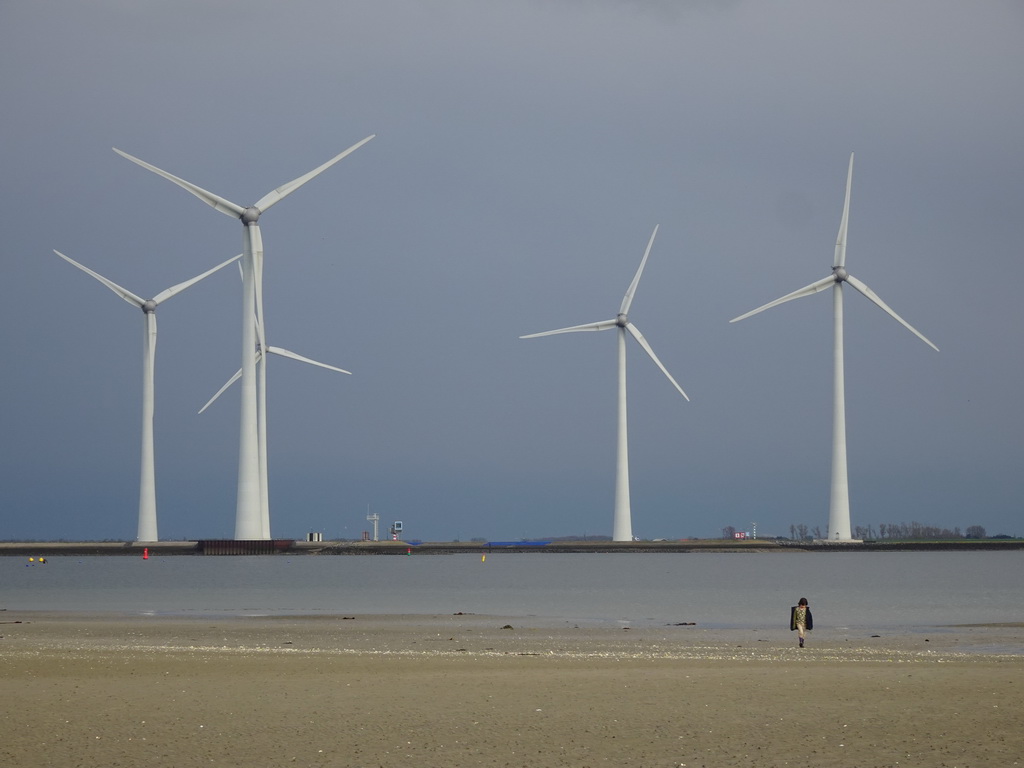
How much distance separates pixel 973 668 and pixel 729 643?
977cm

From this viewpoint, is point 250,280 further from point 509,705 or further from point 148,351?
point 509,705

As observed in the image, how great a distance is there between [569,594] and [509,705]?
52.5 metres

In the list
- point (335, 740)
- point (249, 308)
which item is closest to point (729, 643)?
point (335, 740)

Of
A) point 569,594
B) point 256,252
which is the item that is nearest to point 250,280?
point 256,252

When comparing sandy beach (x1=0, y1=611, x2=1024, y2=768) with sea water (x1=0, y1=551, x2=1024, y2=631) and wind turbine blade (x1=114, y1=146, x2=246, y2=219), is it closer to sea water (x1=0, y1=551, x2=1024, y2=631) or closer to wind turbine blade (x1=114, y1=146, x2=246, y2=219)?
sea water (x1=0, y1=551, x2=1024, y2=631)

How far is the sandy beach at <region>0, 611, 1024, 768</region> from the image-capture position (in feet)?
52.4

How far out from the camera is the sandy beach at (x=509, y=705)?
1596 cm

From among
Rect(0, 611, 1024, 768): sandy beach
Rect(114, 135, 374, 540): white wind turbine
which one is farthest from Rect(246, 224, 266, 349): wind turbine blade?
Rect(0, 611, 1024, 768): sandy beach

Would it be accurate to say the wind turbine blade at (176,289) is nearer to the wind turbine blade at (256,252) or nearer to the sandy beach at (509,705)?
the wind turbine blade at (256,252)

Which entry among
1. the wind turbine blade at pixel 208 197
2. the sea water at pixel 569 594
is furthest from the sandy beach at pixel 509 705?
→ the wind turbine blade at pixel 208 197

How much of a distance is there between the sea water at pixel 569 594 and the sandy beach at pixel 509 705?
17.1m

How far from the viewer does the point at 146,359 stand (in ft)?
416

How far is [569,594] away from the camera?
7175cm

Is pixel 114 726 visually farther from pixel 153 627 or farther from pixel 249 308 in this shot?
pixel 249 308
